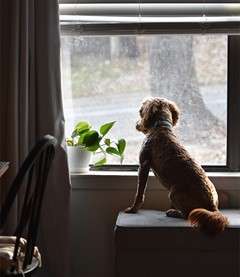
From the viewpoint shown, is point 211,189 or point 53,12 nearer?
point 211,189

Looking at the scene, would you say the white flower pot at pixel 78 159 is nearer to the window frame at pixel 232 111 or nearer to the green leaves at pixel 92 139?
the green leaves at pixel 92 139

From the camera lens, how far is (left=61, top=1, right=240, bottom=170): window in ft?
8.55

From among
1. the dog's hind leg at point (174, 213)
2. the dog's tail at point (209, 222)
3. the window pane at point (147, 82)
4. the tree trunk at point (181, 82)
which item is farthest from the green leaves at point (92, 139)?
the dog's tail at point (209, 222)

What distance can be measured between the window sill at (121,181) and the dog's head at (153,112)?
27 cm

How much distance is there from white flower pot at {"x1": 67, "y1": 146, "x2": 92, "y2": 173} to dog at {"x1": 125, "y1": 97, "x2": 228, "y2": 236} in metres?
0.32

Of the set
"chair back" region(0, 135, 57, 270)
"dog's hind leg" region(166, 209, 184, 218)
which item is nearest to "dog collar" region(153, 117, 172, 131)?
"dog's hind leg" region(166, 209, 184, 218)

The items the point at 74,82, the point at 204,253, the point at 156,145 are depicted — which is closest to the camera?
the point at 204,253

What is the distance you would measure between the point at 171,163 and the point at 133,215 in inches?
11.8

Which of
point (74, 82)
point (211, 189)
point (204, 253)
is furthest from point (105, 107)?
point (204, 253)

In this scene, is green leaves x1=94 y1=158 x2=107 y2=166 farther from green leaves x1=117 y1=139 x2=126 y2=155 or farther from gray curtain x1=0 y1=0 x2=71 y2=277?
gray curtain x1=0 y1=0 x2=71 y2=277

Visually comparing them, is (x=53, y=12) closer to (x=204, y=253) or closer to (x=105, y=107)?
(x=105, y=107)

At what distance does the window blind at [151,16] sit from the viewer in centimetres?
246

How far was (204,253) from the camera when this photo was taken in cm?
212

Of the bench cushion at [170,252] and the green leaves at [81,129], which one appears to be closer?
the bench cushion at [170,252]
